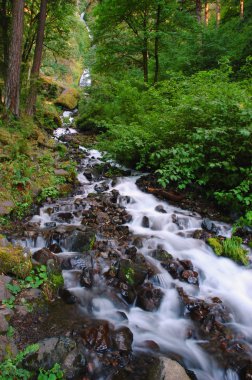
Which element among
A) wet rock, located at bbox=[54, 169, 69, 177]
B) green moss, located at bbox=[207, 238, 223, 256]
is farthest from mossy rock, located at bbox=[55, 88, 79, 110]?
green moss, located at bbox=[207, 238, 223, 256]

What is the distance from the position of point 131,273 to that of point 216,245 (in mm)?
1952

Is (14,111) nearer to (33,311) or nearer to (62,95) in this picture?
(33,311)

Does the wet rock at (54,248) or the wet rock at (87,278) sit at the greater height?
the wet rock at (54,248)

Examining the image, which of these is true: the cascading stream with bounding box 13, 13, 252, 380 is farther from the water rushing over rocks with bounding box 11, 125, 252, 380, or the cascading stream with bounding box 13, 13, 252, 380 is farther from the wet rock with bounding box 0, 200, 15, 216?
the wet rock with bounding box 0, 200, 15, 216

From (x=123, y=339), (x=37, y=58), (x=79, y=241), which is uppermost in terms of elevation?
(x=37, y=58)

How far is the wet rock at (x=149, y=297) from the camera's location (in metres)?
4.27

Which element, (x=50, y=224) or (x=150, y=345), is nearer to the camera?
(x=150, y=345)

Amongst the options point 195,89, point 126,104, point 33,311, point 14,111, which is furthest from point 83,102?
point 33,311

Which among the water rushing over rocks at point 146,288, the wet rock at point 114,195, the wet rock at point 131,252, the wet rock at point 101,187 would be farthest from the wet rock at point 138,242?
the wet rock at point 101,187

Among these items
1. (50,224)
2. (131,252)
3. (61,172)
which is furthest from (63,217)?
(61,172)

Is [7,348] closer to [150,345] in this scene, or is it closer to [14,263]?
[14,263]

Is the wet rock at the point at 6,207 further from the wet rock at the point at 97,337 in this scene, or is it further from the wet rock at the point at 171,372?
the wet rock at the point at 171,372

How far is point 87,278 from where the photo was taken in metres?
4.51

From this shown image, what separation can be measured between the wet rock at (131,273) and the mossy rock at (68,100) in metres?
18.4
